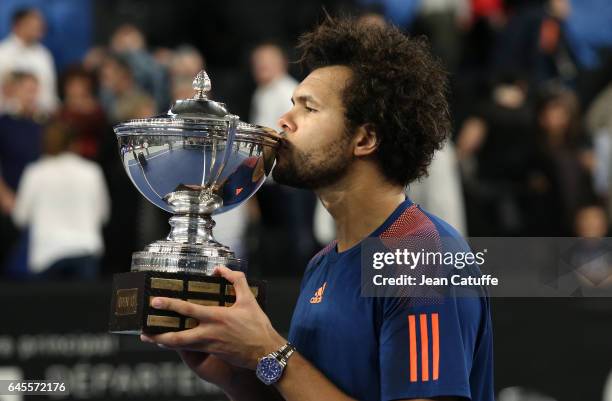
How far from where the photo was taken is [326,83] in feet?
11.1

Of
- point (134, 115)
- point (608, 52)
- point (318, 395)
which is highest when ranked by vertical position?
point (608, 52)

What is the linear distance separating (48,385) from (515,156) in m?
3.76

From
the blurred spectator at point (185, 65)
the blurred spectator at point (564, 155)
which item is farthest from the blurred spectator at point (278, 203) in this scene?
the blurred spectator at point (564, 155)

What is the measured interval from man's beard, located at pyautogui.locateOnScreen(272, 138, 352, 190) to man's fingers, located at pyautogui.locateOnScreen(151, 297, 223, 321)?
0.51m

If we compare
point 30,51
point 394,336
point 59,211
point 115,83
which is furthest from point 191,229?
point 30,51

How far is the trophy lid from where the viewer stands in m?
3.29

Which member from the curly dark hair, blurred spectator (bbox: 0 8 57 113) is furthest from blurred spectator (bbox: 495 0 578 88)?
the curly dark hair

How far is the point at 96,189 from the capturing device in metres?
7.93

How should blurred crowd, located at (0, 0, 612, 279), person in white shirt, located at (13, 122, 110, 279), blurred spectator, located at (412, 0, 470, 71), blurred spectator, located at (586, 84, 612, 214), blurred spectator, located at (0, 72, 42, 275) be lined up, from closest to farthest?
person in white shirt, located at (13, 122, 110, 279)
blurred crowd, located at (0, 0, 612, 279)
blurred spectator, located at (0, 72, 42, 275)
blurred spectator, located at (586, 84, 612, 214)
blurred spectator, located at (412, 0, 470, 71)

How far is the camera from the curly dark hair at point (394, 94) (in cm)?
331

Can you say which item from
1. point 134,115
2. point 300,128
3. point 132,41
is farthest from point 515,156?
point 300,128

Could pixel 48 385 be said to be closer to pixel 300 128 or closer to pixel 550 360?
pixel 550 360

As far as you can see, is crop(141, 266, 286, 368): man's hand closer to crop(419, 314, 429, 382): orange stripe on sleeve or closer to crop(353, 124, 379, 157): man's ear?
crop(419, 314, 429, 382): orange stripe on sleeve

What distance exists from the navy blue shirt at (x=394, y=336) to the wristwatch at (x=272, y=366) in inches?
6.9
